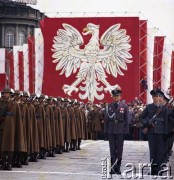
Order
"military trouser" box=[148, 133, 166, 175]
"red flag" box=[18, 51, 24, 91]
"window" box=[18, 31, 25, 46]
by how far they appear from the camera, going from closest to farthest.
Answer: "military trouser" box=[148, 133, 166, 175] < "red flag" box=[18, 51, 24, 91] < "window" box=[18, 31, 25, 46]

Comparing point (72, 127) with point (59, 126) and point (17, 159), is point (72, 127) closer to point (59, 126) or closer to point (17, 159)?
point (59, 126)

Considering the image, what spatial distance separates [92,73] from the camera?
1588 inches

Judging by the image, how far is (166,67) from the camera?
40781mm

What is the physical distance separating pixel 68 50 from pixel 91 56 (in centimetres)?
155

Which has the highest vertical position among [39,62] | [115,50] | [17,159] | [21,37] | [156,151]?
[21,37]

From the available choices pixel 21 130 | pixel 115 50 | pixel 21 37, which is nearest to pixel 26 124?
pixel 21 130

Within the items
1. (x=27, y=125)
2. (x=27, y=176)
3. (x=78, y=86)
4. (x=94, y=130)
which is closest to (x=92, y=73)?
(x=78, y=86)

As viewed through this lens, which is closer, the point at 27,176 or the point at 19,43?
the point at 27,176

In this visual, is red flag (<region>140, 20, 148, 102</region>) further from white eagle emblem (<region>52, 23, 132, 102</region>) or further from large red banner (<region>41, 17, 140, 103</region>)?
white eagle emblem (<region>52, 23, 132, 102</region>)

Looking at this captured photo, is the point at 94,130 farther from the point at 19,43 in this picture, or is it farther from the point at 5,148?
the point at 19,43

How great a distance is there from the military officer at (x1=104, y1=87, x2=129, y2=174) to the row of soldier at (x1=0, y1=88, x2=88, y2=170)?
208cm

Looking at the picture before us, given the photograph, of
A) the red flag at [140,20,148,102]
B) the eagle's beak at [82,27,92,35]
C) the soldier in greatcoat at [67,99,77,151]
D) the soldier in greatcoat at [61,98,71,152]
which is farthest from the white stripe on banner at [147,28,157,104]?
the soldier in greatcoat at [61,98,71,152]

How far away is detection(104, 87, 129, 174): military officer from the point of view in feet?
46.6

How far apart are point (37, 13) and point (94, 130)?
37.7m
